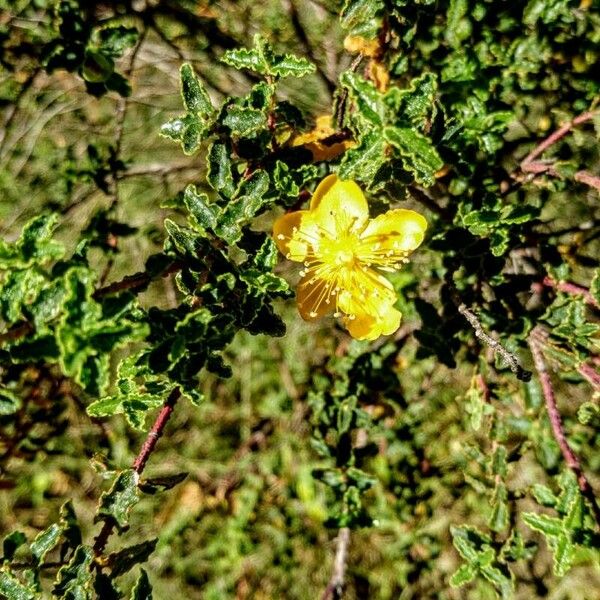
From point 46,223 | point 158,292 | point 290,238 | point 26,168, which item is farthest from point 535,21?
point 26,168

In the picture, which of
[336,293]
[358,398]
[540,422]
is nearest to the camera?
[336,293]

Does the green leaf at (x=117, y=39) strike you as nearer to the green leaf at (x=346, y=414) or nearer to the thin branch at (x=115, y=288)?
the thin branch at (x=115, y=288)

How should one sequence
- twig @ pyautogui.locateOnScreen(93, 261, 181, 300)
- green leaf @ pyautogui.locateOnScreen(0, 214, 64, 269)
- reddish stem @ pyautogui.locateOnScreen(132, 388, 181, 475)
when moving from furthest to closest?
reddish stem @ pyautogui.locateOnScreen(132, 388, 181, 475)
twig @ pyautogui.locateOnScreen(93, 261, 181, 300)
green leaf @ pyautogui.locateOnScreen(0, 214, 64, 269)

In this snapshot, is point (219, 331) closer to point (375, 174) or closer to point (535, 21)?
point (375, 174)

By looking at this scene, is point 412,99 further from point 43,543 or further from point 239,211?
point 43,543


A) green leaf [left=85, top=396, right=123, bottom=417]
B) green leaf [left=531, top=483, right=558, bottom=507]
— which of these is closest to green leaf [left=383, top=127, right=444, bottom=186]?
green leaf [left=85, top=396, right=123, bottom=417]

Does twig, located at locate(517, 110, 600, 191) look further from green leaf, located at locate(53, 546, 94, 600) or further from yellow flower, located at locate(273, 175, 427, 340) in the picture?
green leaf, located at locate(53, 546, 94, 600)
